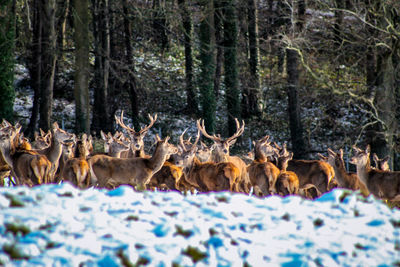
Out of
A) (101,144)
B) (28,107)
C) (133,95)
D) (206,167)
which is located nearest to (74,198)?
(206,167)

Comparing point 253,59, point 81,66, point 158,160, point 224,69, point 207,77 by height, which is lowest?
point 158,160

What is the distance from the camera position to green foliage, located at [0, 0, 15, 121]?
2195 cm

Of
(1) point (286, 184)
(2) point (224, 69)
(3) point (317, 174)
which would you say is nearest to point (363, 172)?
(3) point (317, 174)

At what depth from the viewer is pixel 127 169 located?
12.2 meters

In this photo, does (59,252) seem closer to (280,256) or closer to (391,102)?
(280,256)

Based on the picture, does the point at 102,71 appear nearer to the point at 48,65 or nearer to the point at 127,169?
the point at 48,65

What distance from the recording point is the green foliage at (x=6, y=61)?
22.0m

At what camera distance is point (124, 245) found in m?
5.46

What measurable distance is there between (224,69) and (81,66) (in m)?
7.44

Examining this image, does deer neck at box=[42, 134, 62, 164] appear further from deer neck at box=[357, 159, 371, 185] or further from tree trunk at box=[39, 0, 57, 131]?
tree trunk at box=[39, 0, 57, 131]

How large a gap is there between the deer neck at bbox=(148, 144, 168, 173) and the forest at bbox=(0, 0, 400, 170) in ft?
23.4

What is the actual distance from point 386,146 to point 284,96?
44.6 feet

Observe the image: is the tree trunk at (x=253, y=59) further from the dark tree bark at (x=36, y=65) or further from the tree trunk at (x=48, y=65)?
the tree trunk at (x=48, y=65)

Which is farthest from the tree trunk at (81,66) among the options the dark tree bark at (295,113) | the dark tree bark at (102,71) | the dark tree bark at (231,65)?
the dark tree bark at (295,113)
